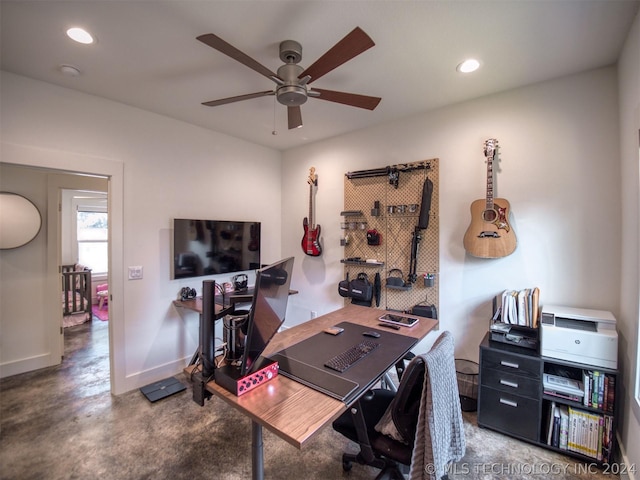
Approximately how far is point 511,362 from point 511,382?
Answer: 0.49ft

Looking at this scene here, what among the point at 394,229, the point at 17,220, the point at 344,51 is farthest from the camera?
the point at 394,229

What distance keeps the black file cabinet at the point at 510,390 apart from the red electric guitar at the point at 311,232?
220cm

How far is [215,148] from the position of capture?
3469 millimetres

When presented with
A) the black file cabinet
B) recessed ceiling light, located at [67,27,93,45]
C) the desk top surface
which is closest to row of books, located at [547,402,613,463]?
the black file cabinet

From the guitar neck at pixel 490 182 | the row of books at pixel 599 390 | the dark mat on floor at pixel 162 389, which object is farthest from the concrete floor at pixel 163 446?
the guitar neck at pixel 490 182

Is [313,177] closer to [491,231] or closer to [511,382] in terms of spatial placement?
[491,231]

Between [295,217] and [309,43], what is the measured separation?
252 centimetres

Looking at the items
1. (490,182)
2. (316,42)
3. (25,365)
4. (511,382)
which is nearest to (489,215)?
(490,182)

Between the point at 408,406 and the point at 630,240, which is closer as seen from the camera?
the point at 408,406

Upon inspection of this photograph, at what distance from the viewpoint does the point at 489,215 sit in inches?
95.6

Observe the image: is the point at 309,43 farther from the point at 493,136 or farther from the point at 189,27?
the point at 493,136

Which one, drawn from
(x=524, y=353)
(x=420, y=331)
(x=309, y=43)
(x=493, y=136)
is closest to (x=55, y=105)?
(x=309, y=43)

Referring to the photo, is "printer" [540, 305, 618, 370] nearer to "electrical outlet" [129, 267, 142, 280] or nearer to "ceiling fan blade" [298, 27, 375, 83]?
"ceiling fan blade" [298, 27, 375, 83]

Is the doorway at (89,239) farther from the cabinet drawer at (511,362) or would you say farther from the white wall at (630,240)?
the white wall at (630,240)
